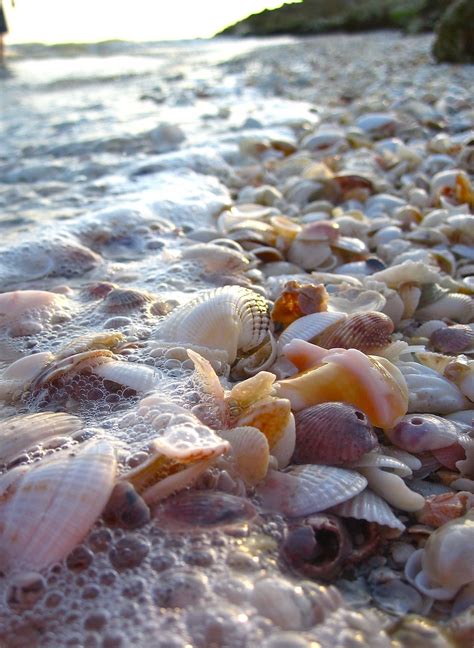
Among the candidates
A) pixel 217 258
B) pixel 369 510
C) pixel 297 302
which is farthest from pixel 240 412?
pixel 217 258

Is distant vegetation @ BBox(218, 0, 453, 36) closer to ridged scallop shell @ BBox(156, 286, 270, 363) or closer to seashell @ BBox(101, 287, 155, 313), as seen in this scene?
seashell @ BBox(101, 287, 155, 313)

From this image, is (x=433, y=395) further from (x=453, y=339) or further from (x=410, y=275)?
(x=410, y=275)

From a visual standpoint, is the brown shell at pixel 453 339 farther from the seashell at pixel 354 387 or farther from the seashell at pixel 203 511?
the seashell at pixel 203 511

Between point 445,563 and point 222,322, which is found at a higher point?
point 222,322

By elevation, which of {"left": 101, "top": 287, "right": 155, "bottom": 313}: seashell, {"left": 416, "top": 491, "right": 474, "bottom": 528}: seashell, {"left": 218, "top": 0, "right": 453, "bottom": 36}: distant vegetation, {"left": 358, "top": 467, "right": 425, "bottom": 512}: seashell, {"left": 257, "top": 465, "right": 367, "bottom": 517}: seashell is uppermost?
{"left": 218, "top": 0, "right": 453, "bottom": 36}: distant vegetation

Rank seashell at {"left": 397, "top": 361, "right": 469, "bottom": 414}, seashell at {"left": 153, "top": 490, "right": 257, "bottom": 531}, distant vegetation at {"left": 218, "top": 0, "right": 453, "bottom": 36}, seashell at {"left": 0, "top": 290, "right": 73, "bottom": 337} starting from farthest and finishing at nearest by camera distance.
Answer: distant vegetation at {"left": 218, "top": 0, "right": 453, "bottom": 36} < seashell at {"left": 0, "top": 290, "right": 73, "bottom": 337} < seashell at {"left": 397, "top": 361, "right": 469, "bottom": 414} < seashell at {"left": 153, "top": 490, "right": 257, "bottom": 531}

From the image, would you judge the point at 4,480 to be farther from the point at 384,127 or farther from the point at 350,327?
the point at 384,127

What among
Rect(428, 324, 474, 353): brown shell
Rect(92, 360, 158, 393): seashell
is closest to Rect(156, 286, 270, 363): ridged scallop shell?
Rect(92, 360, 158, 393): seashell

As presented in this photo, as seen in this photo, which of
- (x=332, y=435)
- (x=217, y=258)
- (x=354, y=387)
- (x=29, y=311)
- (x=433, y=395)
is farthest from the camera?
(x=217, y=258)
